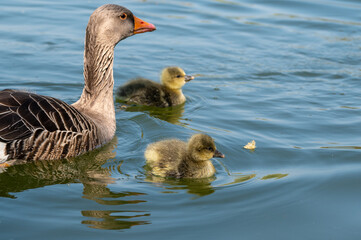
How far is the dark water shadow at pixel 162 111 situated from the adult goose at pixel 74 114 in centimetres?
133

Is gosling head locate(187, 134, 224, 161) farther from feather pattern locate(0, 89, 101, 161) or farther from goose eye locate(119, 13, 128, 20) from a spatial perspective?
goose eye locate(119, 13, 128, 20)

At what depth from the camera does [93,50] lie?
782cm

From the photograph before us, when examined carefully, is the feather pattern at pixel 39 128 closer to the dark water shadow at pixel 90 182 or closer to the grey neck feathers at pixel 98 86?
the dark water shadow at pixel 90 182

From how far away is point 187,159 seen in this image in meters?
6.80

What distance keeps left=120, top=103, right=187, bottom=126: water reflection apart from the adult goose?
4.36ft

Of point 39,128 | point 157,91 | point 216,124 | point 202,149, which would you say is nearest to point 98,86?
point 39,128

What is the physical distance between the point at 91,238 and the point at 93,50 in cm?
323

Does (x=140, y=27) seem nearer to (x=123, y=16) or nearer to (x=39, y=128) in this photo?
(x=123, y=16)

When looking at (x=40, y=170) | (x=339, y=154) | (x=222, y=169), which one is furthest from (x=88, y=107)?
(x=339, y=154)

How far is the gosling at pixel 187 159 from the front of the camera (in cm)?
672

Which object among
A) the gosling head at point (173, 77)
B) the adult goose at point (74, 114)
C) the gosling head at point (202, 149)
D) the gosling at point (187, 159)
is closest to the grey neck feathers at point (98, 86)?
the adult goose at point (74, 114)

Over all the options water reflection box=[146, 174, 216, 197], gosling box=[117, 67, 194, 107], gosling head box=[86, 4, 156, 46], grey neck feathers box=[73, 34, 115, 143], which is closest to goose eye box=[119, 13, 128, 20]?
gosling head box=[86, 4, 156, 46]

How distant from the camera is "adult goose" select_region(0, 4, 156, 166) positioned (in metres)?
6.64

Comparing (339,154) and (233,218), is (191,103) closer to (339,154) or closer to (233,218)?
(339,154)
